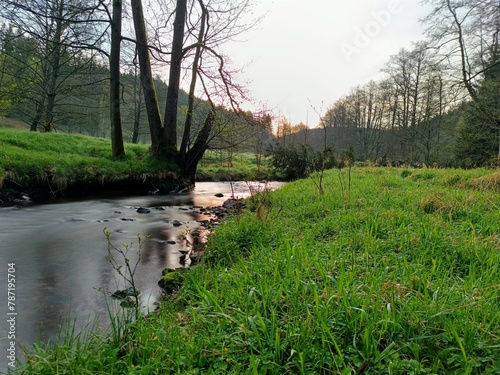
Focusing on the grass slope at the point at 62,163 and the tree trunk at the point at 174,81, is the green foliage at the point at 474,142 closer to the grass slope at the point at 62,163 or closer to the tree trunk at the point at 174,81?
the grass slope at the point at 62,163

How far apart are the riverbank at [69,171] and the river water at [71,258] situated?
119cm

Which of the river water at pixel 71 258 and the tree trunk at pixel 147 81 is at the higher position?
the tree trunk at pixel 147 81

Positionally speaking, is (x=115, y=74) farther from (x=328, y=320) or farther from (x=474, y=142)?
(x=474, y=142)

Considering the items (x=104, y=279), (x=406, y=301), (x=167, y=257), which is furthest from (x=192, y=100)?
(x=406, y=301)

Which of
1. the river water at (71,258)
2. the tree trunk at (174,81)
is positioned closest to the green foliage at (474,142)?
the tree trunk at (174,81)

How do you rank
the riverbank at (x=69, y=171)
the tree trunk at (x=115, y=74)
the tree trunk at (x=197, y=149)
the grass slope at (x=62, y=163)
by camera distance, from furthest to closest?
the tree trunk at (x=197, y=149) → the tree trunk at (x=115, y=74) → the grass slope at (x=62, y=163) → the riverbank at (x=69, y=171)

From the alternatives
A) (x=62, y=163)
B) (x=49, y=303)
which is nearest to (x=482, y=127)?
(x=49, y=303)

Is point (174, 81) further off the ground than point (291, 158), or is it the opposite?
point (174, 81)

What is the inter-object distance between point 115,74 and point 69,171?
474 cm

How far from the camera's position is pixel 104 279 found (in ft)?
12.1

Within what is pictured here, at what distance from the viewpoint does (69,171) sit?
31.6 feet

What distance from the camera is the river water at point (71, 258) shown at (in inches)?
109

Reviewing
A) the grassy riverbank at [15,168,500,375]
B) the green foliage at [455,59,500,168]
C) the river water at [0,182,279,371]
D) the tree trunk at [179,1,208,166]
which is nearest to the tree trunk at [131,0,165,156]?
the tree trunk at [179,1,208,166]

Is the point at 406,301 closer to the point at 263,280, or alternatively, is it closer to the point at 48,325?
the point at 263,280
